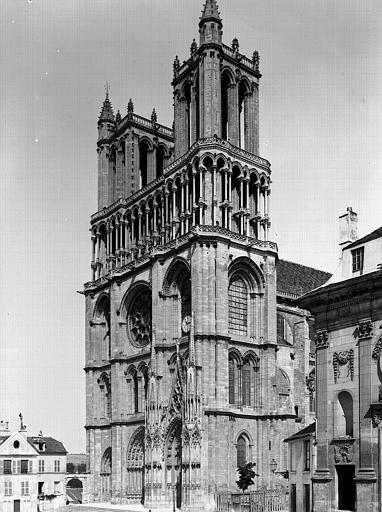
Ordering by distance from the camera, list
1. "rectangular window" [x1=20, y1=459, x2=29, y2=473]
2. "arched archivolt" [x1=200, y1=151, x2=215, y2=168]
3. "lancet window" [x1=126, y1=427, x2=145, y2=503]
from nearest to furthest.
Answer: "arched archivolt" [x1=200, y1=151, x2=215, y2=168] < "lancet window" [x1=126, y1=427, x2=145, y2=503] < "rectangular window" [x1=20, y1=459, x2=29, y2=473]

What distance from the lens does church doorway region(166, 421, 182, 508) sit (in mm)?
53969

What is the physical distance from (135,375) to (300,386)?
12816 millimetres

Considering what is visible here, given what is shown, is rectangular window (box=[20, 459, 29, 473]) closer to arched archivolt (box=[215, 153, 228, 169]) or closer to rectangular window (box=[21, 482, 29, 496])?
rectangular window (box=[21, 482, 29, 496])

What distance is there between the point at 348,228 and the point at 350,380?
23.2ft

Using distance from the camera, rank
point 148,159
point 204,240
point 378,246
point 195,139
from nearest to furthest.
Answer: point 378,246
point 204,240
point 195,139
point 148,159

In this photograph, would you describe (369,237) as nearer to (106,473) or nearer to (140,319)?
(140,319)

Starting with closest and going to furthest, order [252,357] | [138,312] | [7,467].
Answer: [252,357] < [138,312] < [7,467]

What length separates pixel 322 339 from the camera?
33750 millimetres

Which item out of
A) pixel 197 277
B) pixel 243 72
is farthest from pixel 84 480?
pixel 243 72

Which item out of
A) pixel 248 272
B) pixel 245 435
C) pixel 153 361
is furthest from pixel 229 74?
pixel 245 435

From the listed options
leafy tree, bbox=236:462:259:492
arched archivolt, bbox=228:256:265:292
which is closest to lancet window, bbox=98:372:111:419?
arched archivolt, bbox=228:256:265:292

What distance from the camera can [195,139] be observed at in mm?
60219

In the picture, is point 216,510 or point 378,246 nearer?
point 378,246

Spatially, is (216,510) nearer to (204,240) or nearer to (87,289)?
(204,240)
